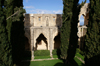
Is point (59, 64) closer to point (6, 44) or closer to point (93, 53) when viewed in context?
point (93, 53)

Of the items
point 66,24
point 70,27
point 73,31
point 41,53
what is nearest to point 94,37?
point 73,31

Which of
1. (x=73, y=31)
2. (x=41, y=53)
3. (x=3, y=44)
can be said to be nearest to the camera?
(x=3, y=44)

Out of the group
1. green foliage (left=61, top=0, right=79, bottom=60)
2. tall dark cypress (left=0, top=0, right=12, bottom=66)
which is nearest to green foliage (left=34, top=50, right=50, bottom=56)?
green foliage (left=61, top=0, right=79, bottom=60)

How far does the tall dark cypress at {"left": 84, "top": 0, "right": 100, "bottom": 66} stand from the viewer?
6.06 meters

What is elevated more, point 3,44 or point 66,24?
point 66,24

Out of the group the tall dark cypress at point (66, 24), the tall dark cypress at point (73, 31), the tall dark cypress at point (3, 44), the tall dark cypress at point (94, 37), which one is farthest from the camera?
the tall dark cypress at point (66, 24)

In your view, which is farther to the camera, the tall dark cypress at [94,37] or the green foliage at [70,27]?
the green foliage at [70,27]

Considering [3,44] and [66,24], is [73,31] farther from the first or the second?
[3,44]

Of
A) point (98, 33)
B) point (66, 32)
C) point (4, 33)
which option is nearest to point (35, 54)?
point (66, 32)

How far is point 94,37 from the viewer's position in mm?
6254

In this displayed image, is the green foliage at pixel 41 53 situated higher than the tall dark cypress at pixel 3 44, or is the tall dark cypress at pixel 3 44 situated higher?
the tall dark cypress at pixel 3 44

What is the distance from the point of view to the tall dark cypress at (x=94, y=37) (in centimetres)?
606

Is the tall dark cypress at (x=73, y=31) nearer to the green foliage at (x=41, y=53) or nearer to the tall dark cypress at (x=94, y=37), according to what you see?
the tall dark cypress at (x=94, y=37)

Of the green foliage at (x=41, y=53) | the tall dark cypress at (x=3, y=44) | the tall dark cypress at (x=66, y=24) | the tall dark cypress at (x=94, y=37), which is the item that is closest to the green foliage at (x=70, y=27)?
the tall dark cypress at (x=66, y=24)
